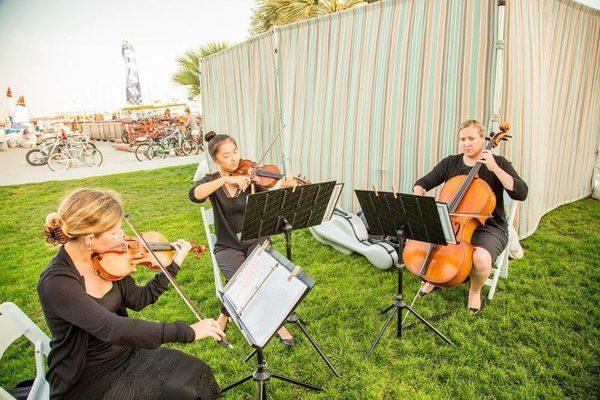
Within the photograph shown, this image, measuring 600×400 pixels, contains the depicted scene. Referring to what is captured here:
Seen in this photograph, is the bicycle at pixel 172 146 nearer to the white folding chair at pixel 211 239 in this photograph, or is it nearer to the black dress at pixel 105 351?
the white folding chair at pixel 211 239

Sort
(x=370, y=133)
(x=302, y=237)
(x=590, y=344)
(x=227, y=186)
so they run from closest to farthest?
(x=590, y=344) < (x=227, y=186) < (x=370, y=133) < (x=302, y=237)

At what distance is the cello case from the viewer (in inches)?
156

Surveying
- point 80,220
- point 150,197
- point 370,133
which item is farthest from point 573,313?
point 150,197

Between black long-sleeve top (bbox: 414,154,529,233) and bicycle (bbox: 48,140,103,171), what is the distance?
11.6 meters

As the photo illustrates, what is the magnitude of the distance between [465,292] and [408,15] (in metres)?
3.13

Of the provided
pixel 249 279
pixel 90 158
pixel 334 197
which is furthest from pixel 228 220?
A: pixel 90 158

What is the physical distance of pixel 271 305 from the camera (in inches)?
68.7

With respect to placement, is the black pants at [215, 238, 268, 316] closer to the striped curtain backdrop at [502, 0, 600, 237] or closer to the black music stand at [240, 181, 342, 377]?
the black music stand at [240, 181, 342, 377]

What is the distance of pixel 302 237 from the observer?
206 inches

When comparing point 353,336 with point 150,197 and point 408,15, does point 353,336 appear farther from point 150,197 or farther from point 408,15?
point 150,197

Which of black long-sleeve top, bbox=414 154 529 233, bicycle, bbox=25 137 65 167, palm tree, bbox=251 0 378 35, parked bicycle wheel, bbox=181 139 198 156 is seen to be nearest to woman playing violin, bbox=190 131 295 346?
black long-sleeve top, bbox=414 154 529 233

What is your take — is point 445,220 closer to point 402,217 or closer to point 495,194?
point 402,217

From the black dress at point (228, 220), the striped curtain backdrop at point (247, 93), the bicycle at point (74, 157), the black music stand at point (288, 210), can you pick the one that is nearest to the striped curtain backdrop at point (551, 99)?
the black music stand at point (288, 210)

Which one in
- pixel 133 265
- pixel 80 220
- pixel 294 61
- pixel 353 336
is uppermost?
pixel 294 61
